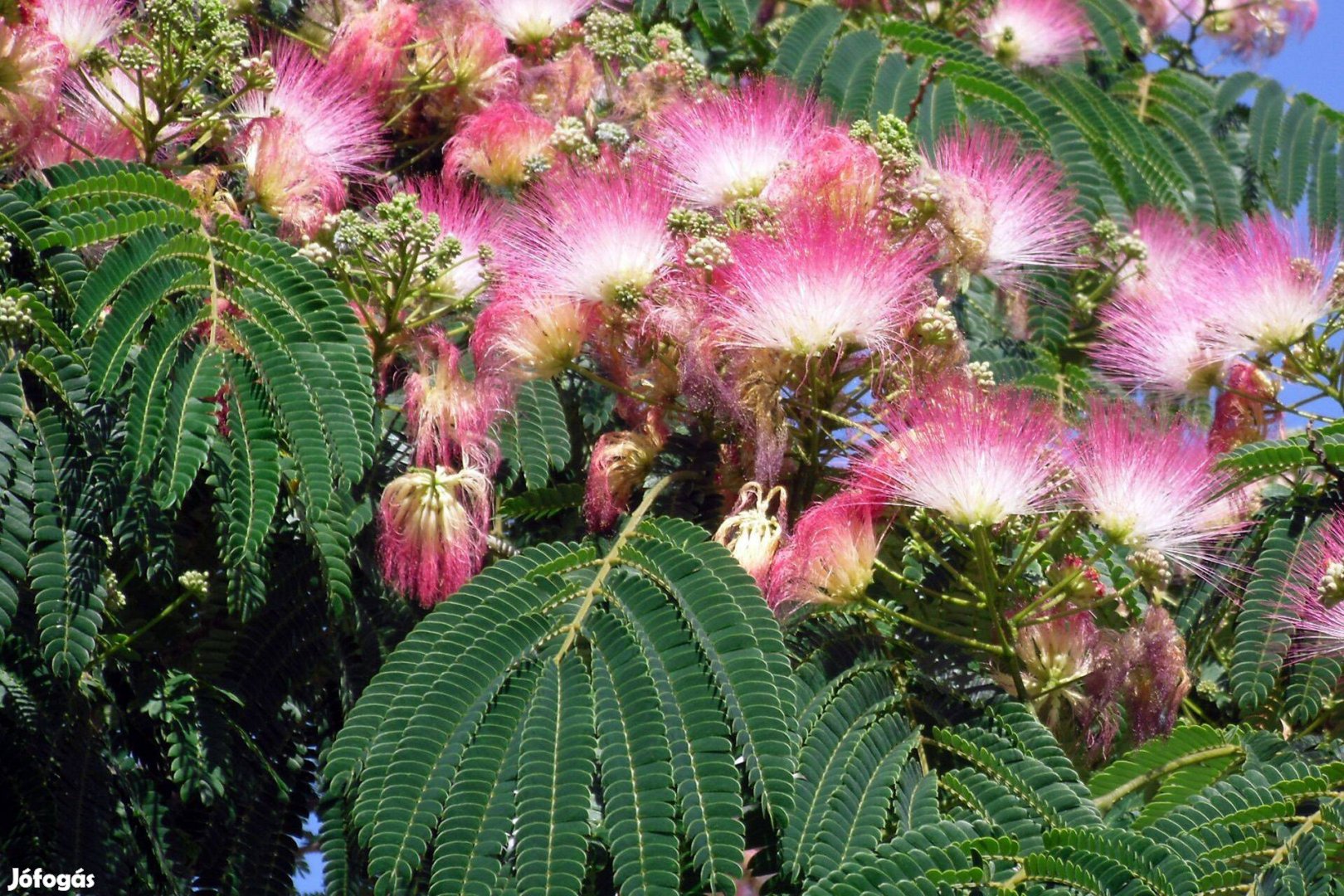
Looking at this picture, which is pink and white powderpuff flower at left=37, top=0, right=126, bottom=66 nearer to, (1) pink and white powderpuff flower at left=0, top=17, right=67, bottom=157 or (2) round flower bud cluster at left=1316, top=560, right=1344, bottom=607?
(1) pink and white powderpuff flower at left=0, top=17, right=67, bottom=157

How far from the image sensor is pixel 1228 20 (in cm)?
643

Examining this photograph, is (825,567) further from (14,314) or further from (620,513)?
(14,314)

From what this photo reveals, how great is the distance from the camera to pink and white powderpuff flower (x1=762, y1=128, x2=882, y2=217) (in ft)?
10.9

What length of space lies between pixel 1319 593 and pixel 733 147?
148cm

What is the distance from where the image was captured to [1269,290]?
3.64 metres

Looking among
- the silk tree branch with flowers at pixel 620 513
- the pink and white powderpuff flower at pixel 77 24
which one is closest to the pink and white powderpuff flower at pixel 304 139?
the silk tree branch with flowers at pixel 620 513

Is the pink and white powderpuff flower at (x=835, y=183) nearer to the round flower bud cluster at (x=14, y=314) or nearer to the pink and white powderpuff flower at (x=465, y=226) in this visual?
the pink and white powderpuff flower at (x=465, y=226)

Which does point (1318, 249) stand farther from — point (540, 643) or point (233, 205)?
point (233, 205)

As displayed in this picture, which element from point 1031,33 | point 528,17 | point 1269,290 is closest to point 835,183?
point 1269,290

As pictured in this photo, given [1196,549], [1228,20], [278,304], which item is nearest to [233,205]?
[278,304]

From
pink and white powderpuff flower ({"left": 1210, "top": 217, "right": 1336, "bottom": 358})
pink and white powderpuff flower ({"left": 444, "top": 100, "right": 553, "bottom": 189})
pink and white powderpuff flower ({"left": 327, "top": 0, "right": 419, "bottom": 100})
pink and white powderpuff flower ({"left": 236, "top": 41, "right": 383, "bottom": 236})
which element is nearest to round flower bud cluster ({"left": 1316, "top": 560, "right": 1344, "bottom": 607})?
pink and white powderpuff flower ({"left": 1210, "top": 217, "right": 1336, "bottom": 358})

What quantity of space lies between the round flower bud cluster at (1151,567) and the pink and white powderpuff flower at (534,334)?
3.87 ft

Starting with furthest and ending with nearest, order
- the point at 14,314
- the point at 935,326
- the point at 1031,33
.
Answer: the point at 1031,33 → the point at 935,326 → the point at 14,314

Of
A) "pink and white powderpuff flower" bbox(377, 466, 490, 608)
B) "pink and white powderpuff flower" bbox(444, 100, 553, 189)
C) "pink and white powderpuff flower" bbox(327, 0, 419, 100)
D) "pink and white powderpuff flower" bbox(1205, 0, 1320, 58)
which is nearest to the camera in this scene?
"pink and white powderpuff flower" bbox(377, 466, 490, 608)
